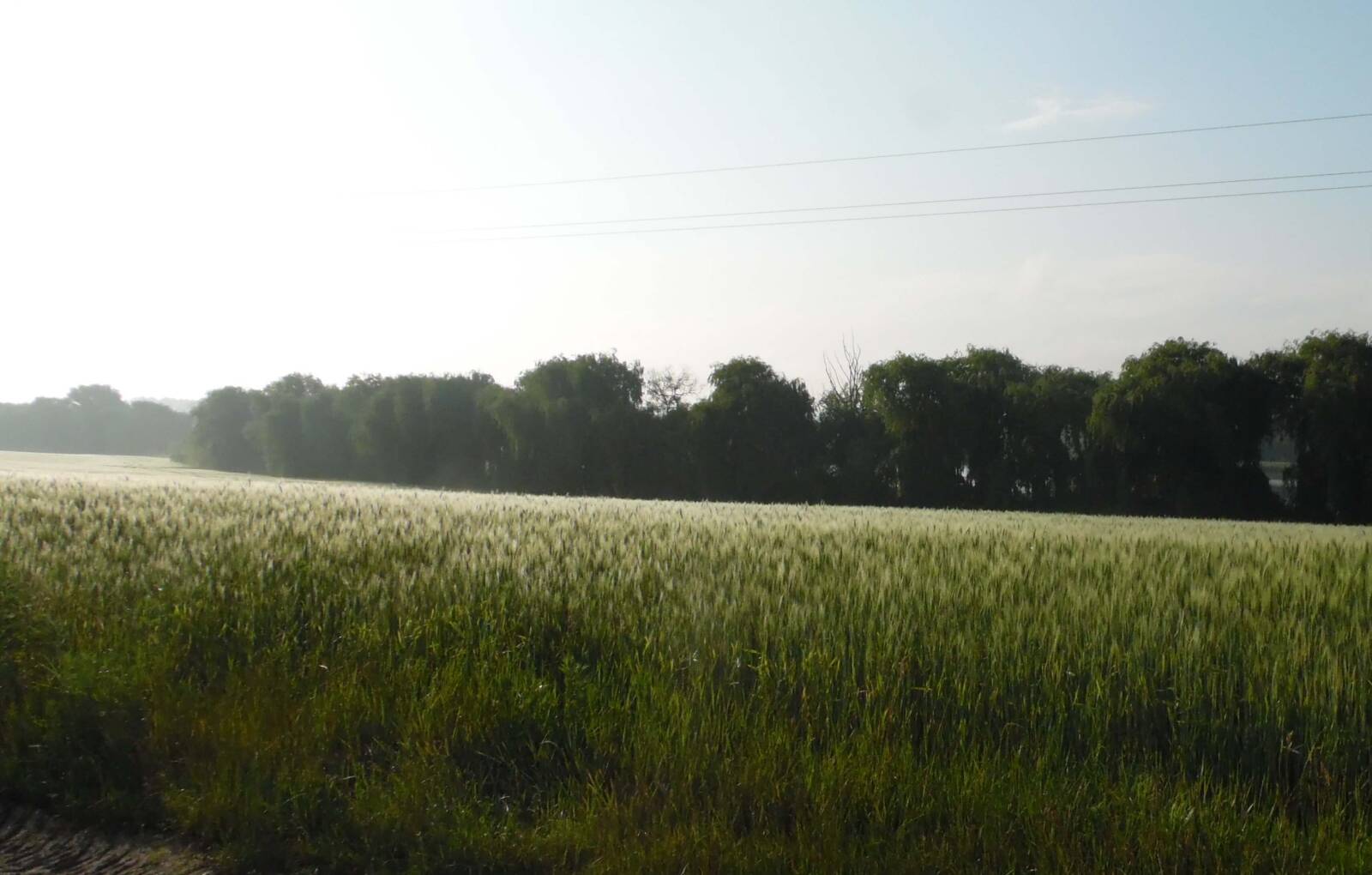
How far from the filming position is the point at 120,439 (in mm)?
51500

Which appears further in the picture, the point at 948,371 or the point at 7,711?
the point at 948,371

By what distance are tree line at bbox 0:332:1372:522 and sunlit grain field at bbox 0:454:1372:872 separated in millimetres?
42159

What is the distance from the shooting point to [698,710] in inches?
182

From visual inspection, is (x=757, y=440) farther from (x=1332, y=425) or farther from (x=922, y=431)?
(x=1332, y=425)

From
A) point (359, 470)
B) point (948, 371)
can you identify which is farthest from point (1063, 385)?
point (359, 470)

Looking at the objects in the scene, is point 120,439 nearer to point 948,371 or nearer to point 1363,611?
point 948,371

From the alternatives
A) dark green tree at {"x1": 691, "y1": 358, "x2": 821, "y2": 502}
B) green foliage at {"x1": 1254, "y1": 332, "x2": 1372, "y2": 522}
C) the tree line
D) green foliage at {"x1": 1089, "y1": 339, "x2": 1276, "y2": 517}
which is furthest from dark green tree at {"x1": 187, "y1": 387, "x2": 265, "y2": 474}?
green foliage at {"x1": 1254, "y1": 332, "x2": 1372, "y2": 522}

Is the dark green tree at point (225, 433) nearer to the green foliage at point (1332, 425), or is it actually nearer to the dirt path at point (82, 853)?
the green foliage at point (1332, 425)

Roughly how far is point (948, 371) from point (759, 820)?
52.4m

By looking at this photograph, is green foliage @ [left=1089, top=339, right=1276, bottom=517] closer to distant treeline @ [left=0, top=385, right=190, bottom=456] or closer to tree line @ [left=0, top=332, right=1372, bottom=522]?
tree line @ [left=0, top=332, right=1372, bottom=522]

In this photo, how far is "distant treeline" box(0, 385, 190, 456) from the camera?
41.6 m

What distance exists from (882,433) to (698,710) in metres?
51.0

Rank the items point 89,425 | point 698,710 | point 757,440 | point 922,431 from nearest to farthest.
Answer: point 698,710
point 89,425
point 922,431
point 757,440

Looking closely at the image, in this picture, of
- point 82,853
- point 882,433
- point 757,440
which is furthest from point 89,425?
point 82,853
